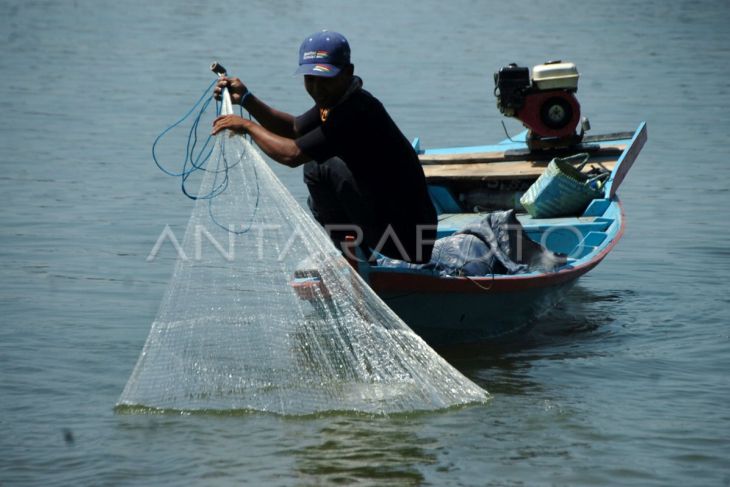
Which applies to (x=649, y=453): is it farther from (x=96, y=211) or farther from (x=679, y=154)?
(x=679, y=154)

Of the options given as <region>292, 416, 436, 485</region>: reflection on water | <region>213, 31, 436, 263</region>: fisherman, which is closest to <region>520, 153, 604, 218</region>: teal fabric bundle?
<region>213, 31, 436, 263</region>: fisherman

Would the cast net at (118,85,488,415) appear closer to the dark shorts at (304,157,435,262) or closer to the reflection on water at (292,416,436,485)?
the reflection on water at (292,416,436,485)

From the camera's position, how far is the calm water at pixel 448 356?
5.40 m

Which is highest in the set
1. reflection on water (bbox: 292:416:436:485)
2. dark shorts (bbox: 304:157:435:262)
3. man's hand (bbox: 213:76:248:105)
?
man's hand (bbox: 213:76:248:105)

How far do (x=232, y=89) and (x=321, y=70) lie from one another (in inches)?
20.5

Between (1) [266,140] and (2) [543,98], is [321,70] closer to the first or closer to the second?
(1) [266,140]

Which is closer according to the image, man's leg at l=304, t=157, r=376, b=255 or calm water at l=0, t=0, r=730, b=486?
calm water at l=0, t=0, r=730, b=486

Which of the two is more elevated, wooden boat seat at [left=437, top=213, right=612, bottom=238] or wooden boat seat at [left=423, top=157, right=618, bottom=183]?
wooden boat seat at [left=423, top=157, right=618, bottom=183]

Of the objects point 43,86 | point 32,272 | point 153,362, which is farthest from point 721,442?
point 43,86

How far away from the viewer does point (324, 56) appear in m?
5.76

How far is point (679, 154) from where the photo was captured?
46.6ft

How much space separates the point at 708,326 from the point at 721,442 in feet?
7.41

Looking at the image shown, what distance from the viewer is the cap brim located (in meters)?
5.73

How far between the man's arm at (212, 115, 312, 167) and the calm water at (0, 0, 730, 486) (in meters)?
1.29
